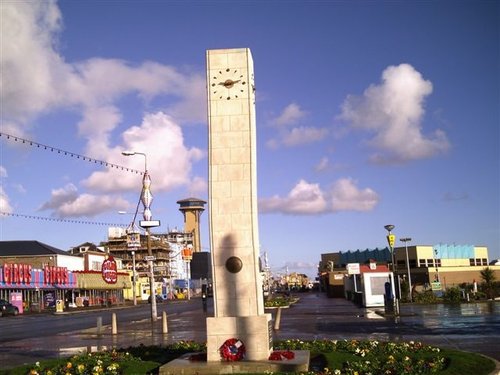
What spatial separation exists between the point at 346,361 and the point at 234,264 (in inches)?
135

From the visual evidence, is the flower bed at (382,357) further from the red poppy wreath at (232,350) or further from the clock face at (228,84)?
the clock face at (228,84)

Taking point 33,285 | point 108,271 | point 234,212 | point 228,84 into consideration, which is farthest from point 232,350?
point 108,271

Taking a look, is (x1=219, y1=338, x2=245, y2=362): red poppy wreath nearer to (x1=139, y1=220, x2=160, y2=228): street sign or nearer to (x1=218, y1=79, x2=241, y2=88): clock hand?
(x1=218, y1=79, x2=241, y2=88): clock hand

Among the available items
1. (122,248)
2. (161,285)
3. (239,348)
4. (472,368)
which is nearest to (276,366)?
(239,348)

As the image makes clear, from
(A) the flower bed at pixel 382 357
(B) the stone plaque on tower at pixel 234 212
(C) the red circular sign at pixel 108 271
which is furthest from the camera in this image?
(C) the red circular sign at pixel 108 271

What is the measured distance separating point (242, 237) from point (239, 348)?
2.57 m

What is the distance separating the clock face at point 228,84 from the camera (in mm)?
15055

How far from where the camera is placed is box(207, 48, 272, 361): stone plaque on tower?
45.8 feet

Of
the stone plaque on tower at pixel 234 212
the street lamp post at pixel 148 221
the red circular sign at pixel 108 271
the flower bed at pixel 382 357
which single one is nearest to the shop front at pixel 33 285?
the red circular sign at pixel 108 271

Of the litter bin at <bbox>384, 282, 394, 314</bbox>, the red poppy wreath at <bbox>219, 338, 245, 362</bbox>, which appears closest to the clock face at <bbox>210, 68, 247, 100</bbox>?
the red poppy wreath at <bbox>219, 338, 245, 362</bbox>

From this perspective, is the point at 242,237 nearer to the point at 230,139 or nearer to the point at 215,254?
the point at 215,254

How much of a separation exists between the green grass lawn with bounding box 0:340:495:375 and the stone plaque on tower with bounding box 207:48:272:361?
1626 mm

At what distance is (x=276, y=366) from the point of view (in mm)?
12922

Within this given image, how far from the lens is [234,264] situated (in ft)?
46.9
